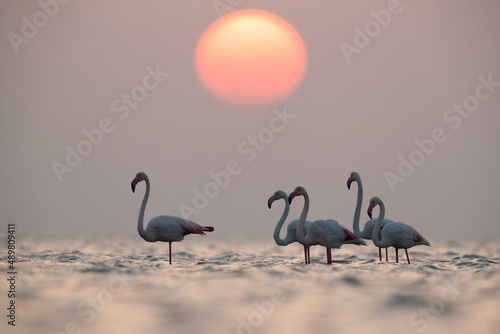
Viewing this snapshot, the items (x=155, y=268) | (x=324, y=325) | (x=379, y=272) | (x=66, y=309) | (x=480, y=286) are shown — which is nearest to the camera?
(x=324, y=325)

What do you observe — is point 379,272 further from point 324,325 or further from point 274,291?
point 324,325

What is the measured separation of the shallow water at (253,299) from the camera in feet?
30.0

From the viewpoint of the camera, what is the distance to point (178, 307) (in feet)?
34.3

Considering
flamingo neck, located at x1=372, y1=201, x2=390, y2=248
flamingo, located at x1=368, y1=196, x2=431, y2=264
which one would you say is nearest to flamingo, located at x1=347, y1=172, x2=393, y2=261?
flamingo neck, located at x1=372, y1=201, x2=390, y2=248

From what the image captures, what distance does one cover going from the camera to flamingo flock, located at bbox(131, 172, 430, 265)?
16.5m

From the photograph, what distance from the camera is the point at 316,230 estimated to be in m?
16.4

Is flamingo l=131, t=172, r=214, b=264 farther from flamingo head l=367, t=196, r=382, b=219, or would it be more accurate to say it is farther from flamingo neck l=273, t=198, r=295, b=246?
flamingo head l=367, t=196, r=382, b=219

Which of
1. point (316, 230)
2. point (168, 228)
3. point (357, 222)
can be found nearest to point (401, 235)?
point (316, 230)

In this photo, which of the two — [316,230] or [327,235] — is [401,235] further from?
[316,230]

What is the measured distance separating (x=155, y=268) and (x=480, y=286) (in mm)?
7210

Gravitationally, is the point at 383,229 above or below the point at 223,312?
above

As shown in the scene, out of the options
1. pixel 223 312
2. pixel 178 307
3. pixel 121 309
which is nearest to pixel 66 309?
pixel 121 309

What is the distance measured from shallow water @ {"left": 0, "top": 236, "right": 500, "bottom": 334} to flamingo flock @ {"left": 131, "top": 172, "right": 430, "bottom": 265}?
29.2 inches

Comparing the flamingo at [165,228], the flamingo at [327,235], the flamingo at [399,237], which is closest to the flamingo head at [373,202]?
the flamingo at [399,237]
